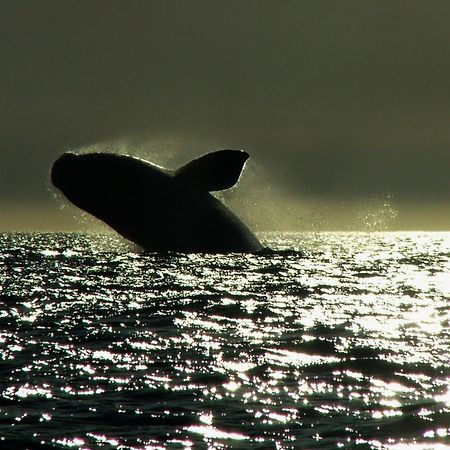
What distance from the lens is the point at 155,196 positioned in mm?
18891

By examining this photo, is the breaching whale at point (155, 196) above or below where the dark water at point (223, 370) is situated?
above

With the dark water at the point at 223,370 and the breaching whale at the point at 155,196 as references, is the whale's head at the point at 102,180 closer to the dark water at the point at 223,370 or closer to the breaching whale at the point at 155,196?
the breaching whale at the point at 155,196

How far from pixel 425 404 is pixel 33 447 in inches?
128

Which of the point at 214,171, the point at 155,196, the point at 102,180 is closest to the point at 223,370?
the point at 214,171

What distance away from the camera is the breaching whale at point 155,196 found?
60.4 feet

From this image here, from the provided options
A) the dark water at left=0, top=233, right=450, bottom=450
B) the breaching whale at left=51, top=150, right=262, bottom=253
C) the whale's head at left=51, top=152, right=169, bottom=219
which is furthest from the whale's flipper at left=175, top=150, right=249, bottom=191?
the dark water at left=0, top=233, right=450, bottom=450

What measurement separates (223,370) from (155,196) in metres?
11.1

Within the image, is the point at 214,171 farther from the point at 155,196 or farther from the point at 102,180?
the point at 102,180

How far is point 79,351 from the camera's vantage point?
919cm

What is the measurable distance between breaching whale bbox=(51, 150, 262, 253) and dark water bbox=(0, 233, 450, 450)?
336cm

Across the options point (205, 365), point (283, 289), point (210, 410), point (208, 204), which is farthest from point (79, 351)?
point (208, 204)

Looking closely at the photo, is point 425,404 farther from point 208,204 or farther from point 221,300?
point 208,204

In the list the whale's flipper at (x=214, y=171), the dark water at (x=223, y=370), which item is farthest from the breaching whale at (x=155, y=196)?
the dark water at (x=223, y=370)

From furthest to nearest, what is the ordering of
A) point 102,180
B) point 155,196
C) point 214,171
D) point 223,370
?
point 155,196 < point 102,180 < point 214,171 < point 223,370
